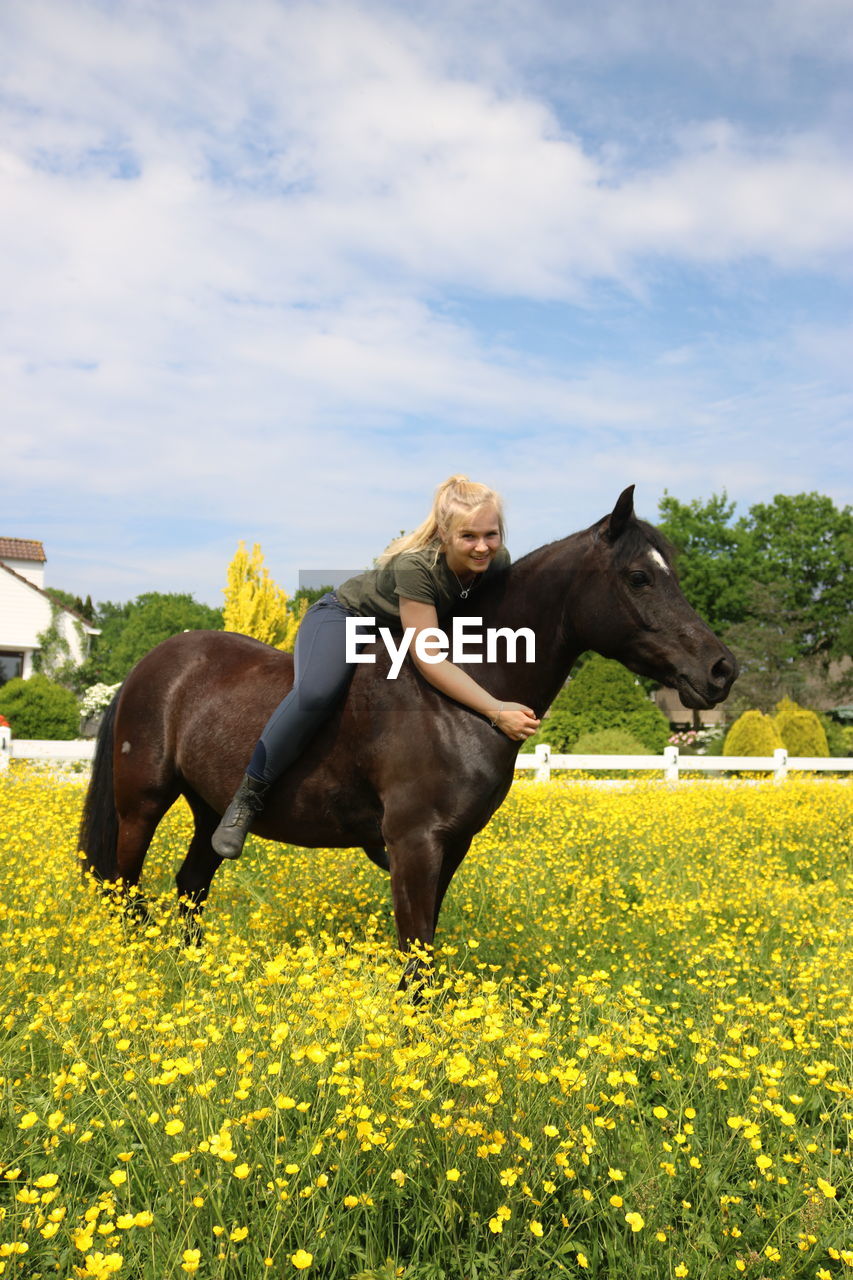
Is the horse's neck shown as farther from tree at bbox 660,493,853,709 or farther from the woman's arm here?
tree at bbox 660,493,853,709

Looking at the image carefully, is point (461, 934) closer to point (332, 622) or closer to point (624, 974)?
point (624, 974)

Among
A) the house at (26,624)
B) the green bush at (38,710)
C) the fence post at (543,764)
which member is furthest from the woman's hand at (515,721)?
the house at (26,624)

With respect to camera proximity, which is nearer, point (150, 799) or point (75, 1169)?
point (75, 1169)

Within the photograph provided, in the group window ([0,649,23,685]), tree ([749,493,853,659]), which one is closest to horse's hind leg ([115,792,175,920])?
window ([0,649,23,685])

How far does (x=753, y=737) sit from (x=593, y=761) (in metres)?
8.56

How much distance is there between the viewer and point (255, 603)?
25.5m

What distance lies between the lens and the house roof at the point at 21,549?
42.1 meters

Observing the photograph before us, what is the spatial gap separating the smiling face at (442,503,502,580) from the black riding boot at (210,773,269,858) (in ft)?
4.52

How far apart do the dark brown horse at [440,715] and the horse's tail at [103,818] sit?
28.0 inches

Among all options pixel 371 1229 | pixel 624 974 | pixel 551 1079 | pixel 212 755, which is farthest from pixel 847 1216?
pixel 212 755

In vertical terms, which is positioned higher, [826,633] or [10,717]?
[826,633]

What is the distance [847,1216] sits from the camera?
262 centimetres

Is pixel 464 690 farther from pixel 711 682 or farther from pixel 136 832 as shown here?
pixel 136 832

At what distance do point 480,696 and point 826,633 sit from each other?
5248cm
